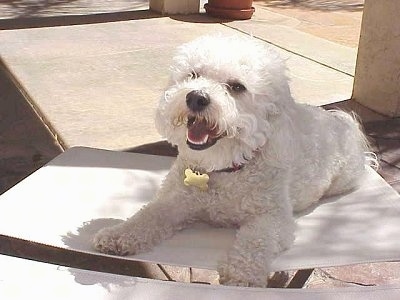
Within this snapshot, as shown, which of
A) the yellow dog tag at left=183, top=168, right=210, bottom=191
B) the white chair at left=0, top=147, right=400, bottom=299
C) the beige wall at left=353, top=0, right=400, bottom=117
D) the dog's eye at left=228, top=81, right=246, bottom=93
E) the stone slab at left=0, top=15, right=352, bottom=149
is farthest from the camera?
the beige wall at left=353, top=0, right=400, bottom=117

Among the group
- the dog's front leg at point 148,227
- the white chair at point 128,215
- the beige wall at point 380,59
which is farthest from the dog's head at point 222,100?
the beige wall at point 380,59

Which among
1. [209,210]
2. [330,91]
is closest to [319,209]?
[209,210]

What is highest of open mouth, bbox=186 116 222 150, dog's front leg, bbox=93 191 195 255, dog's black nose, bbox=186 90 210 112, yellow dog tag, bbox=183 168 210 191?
dog's black nose, bbox=186 90 210 112

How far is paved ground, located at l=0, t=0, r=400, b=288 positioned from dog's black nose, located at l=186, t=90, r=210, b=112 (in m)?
0.89

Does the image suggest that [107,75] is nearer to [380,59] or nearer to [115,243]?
[380,59]

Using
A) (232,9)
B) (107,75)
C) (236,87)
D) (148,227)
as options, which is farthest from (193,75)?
(232,9)

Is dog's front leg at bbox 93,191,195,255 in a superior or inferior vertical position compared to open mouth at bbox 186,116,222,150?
inferior

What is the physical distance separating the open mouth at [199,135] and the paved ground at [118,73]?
77 centimetres

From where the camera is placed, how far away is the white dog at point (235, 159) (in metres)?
2.04

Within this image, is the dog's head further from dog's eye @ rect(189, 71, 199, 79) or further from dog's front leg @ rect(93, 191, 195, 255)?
dog's front leg @ rect(93, 191, 195, 255)

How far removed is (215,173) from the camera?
2.28 metres

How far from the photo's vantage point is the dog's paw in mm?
2062

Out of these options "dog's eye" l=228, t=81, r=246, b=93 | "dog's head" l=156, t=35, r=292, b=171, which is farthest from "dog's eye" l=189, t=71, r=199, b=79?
"dog's eye" l=228, t=81, r=246, b=93

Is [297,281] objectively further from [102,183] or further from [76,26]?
[76,26]
